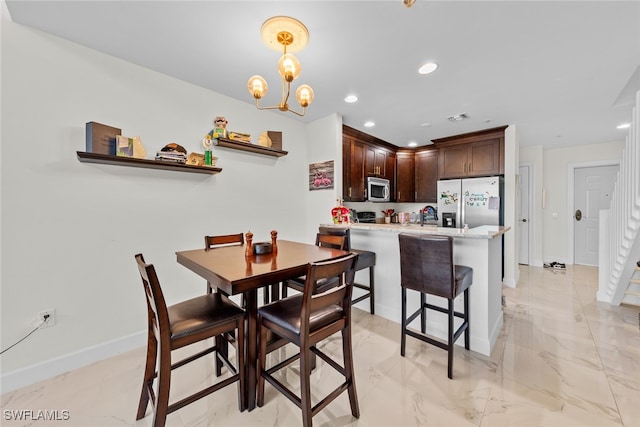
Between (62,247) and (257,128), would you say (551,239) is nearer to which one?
(257,128)

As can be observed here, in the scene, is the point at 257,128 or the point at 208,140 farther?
the point at 257,128

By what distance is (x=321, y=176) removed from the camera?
349cm

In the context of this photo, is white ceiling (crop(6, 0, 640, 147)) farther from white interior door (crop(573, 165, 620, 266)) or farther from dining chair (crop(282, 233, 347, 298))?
white interior door (crop(573, 165, 620, 266))

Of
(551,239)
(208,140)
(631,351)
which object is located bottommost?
(631,351)

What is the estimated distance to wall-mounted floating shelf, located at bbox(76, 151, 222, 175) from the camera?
6.29ft

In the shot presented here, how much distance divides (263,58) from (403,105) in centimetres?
176

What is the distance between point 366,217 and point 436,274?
266 cm

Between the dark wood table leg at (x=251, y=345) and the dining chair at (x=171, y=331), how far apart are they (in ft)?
0.12

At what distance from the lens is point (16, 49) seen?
5.73 feet

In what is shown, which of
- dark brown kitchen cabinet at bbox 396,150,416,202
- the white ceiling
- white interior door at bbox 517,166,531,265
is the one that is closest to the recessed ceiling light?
the white ceiling

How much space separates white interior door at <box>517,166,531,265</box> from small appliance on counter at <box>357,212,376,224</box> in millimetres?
3127

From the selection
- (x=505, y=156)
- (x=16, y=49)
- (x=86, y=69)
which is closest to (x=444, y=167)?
(x=505, y=156)

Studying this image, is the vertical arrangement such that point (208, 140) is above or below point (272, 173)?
above

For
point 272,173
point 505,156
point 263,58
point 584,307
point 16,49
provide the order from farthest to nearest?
point 505,156
point 272,173
point 584,307
point 263,58
point 16,49
